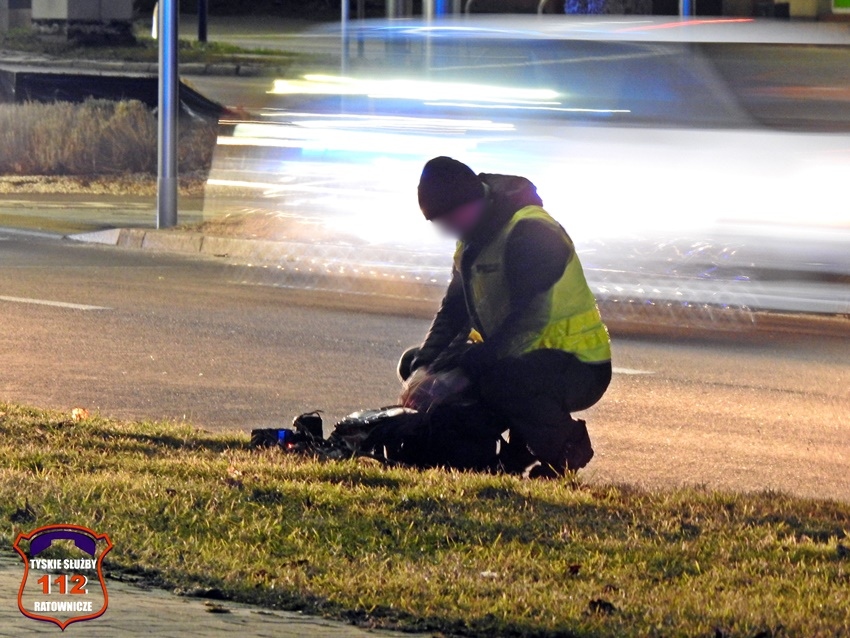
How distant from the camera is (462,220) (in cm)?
655

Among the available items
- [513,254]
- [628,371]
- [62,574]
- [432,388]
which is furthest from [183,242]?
[62,574]

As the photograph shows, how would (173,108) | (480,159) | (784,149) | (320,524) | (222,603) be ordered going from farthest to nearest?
(173,108) → (480,159) → (784,149) → (320,524) → (222,603)

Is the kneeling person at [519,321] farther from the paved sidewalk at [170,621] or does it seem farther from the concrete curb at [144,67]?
the concrete curb at [144,67]

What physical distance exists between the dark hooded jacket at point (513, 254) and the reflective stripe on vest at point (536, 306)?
27 millimetres

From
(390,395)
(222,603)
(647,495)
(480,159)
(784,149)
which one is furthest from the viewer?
(480,159)

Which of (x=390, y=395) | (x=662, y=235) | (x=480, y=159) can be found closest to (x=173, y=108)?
(x=480, y=159)

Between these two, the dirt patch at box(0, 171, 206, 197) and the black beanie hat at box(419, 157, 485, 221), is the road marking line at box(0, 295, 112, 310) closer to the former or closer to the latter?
the black beanie hat at box(419, 157, 485, 221)

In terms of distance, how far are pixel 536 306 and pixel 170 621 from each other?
8.89 feet

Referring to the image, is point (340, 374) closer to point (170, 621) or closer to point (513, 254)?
point (513, 254)

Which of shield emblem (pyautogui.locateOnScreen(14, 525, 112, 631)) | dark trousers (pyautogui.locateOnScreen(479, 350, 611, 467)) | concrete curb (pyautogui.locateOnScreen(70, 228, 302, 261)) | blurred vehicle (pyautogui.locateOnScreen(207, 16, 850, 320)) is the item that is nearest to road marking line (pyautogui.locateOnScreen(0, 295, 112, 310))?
blurred vehicle (pyautogui.locateOnScreen(207, 16, 850, 320))

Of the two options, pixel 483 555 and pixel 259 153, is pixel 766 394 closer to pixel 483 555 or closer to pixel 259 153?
pixel 483 555

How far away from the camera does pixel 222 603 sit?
4.54 metres

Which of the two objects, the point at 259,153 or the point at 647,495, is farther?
the point at 259,153

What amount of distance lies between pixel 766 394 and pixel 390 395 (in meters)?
2.19
